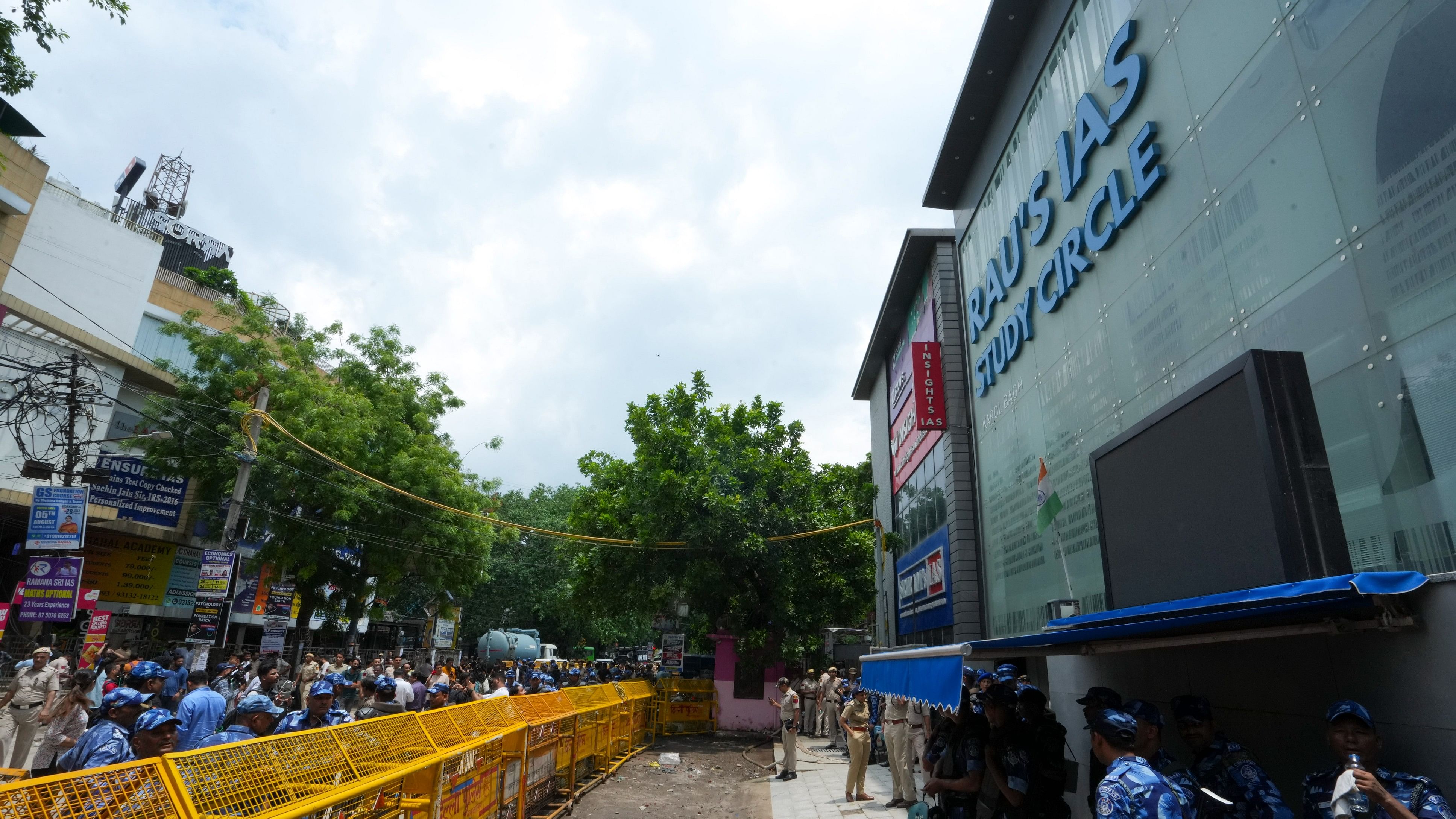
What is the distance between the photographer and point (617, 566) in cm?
2267

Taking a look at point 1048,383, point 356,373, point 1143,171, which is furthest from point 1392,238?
point 356,373

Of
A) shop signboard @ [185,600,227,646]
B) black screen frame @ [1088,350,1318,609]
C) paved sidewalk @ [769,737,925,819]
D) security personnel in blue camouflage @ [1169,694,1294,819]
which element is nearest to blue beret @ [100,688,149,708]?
security personnel in blue camouflage @ [1169,694,1294,819]

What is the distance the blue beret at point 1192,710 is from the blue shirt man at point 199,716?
8085mm

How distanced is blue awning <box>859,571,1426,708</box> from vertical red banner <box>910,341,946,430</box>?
10206 mm

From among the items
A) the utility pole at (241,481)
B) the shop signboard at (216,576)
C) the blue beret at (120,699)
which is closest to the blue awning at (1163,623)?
the blue beret at (120,699)

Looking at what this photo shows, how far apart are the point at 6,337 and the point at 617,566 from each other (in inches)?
746

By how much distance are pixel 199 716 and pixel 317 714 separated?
4.99ft

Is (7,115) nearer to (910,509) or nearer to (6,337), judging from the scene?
(6,337)

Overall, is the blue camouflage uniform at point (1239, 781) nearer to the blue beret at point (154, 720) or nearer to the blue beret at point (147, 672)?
the blue beret at point (154, 720)

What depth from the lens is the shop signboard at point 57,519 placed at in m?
17.2

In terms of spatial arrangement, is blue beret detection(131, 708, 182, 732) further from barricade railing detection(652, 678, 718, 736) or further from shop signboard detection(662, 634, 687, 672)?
shop signboard detection(662, 634, 687, 672)

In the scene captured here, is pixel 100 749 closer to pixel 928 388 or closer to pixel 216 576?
pixel 216 576

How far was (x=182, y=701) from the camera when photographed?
8828 mm

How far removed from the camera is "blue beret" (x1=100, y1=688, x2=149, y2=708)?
17.6 feet
